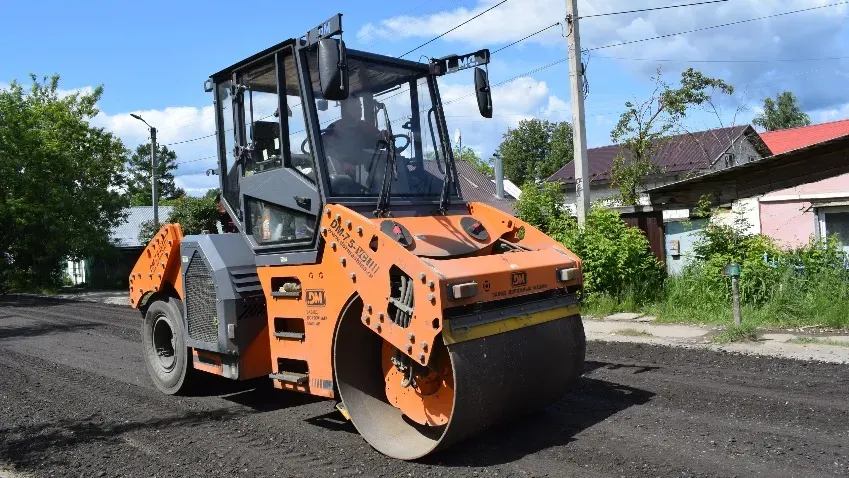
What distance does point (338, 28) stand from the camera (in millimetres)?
5246

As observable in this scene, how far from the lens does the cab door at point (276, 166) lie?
5.96 metres

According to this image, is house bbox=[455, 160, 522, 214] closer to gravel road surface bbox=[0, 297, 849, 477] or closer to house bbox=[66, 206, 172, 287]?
house bbox=[66, 206, 172, 287]

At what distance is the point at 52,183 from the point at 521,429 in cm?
2952

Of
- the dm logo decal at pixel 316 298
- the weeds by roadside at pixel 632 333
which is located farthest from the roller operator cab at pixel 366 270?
the weeds by roadside at pixel 632 333

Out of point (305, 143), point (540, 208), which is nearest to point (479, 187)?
point (540, 208)

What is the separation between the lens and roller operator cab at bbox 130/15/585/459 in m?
4.92

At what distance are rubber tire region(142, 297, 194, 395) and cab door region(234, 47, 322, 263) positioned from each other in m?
1.44

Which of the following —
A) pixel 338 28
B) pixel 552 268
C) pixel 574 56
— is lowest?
pixel 552 268

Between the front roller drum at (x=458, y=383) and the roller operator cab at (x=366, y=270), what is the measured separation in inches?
0.5

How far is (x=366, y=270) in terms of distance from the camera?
16.9ft

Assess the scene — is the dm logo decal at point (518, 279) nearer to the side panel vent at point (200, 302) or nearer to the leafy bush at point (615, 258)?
the side panel vent at point (200, 302)

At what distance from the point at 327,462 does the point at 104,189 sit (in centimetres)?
3070

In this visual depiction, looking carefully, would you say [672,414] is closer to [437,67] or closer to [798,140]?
[437,67]

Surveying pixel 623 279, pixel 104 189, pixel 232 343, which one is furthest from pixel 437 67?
pixel 104 189
